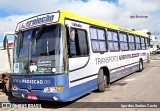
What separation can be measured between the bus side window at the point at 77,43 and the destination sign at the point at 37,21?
69cm

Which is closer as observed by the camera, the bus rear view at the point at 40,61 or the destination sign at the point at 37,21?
the bus rear view at the point at 40,61

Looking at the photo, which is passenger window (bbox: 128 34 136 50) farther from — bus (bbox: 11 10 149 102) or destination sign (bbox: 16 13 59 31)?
destination sign (bbox: 16 13 59 31)

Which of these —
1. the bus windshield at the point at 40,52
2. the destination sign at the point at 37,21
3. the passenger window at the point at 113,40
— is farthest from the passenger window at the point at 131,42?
the bus windshield at the point at 40,52

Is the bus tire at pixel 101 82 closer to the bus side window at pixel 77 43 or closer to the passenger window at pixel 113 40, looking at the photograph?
the bus side window at pixel 77 43

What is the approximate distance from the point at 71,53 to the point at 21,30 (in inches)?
76.1

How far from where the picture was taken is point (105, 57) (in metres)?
11.1

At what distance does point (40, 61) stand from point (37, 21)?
4.60ft

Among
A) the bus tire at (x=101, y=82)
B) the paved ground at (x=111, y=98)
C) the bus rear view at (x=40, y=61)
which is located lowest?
the paved ground at (x=111, y=98)

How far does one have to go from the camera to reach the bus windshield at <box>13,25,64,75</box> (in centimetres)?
771

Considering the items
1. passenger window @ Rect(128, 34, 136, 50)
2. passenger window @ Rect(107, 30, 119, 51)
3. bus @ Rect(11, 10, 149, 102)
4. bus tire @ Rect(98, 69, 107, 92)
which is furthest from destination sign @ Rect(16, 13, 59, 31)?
passenger window @ Rect(128, 34, 136, 50)

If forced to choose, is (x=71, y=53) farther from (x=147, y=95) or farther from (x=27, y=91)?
(x=147, y=95)

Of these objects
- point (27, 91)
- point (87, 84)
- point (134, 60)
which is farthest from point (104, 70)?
point (134, 60)

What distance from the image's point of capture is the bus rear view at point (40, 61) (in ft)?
25.1

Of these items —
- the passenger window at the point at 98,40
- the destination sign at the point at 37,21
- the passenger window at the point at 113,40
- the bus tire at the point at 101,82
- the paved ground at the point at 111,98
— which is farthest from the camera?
the passenger window at the point at 113,40
